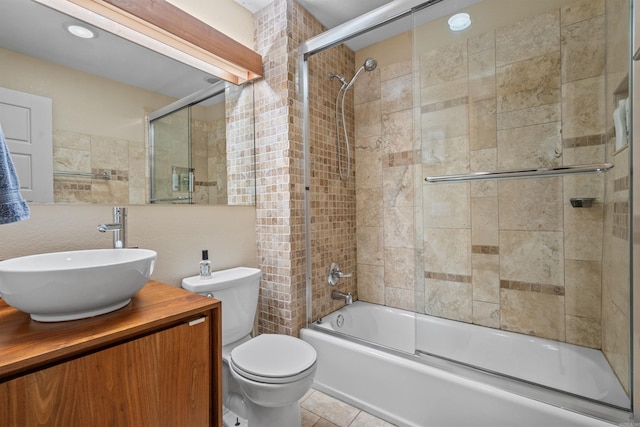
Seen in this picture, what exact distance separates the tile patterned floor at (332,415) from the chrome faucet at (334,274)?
0.73 meters

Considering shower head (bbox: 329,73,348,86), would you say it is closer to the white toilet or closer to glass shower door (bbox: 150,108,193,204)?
glass shower door (bbox: 150,108,193,204)

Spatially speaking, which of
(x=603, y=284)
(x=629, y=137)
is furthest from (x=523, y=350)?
(x=629, y=137)

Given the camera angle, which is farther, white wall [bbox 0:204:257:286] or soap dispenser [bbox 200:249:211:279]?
soap dispenser [bbox 200:249:211:279]

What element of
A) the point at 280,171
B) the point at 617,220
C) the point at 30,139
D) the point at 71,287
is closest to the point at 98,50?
the point at 30,139

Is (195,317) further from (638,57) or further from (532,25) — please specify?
(532,25)

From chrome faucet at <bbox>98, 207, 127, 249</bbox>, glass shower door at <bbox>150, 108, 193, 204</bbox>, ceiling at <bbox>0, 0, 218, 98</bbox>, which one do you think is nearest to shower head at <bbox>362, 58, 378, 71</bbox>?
ceiling at <bbox>0, 0, 218, 98</bbox>

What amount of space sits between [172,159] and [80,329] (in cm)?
106

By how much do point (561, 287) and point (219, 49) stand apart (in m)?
2.35

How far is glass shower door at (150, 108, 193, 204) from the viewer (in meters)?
1.52

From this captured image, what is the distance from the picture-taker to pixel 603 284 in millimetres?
1480

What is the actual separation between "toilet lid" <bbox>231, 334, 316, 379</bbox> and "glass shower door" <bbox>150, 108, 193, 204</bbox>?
0.87m

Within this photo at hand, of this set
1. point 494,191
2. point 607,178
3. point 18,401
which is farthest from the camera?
point 494,191

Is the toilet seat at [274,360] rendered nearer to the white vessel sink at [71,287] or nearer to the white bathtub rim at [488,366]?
the white bathtub rim at [488,366]

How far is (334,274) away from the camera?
2.19 m
